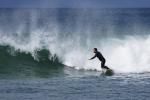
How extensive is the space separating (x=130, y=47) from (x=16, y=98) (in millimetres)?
14420

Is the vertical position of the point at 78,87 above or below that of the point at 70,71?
below

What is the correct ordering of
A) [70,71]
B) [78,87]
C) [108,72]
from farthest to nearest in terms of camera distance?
[70,71], [108,72], [78,87]

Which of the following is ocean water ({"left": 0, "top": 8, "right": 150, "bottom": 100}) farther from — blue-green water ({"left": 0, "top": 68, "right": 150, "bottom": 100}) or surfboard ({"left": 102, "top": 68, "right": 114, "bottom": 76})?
surfboard ({"left": 102, "top": 68, "right": 114, "bottom": 76})

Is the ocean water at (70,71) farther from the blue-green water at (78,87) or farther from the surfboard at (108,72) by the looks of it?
the surfboard at (108,72)

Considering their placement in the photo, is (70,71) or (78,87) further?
(70,71)

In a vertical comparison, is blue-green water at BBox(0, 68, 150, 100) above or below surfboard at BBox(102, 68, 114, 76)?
below

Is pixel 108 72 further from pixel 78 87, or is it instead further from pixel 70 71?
pixel 78 87

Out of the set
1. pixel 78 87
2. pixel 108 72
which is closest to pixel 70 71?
pixel 108 72

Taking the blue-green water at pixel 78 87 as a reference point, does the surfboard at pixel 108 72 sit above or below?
above

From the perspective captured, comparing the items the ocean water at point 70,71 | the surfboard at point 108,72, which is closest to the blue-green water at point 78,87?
the ocean water at point 70,71

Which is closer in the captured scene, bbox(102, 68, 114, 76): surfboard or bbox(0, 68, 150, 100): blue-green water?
bbox(0, 68, 150, 100): blue-green water

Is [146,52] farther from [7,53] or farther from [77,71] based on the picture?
[7,53]

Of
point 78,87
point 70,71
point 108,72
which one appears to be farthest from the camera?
point 70,71

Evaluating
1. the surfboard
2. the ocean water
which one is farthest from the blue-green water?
→ the surfboard
